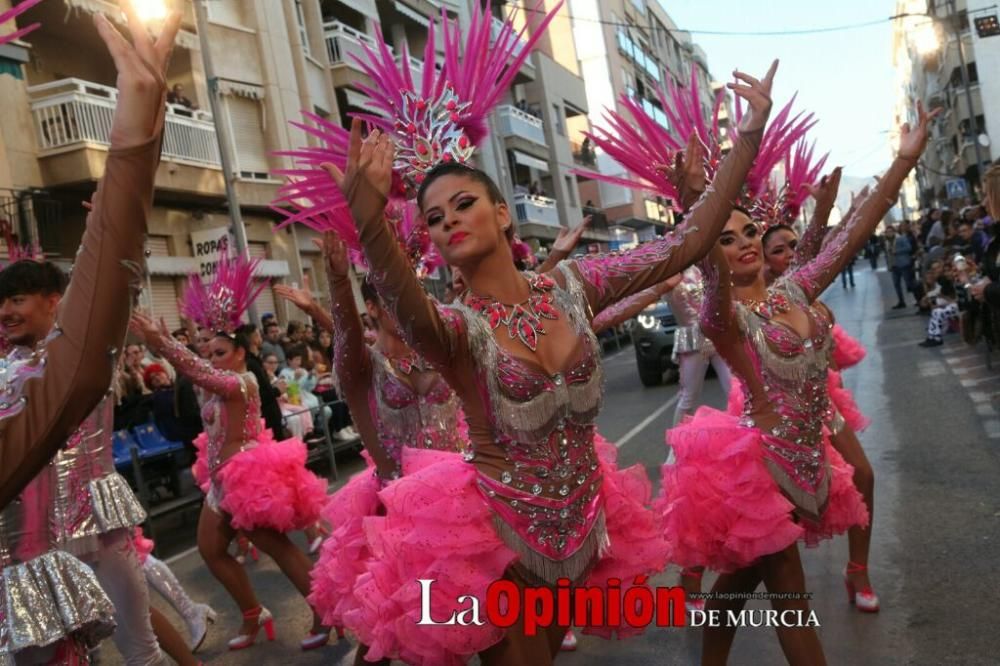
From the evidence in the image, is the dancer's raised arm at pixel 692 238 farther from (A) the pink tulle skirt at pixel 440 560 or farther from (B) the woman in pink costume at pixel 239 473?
(B) the woman in pink costume at pixel 239 473

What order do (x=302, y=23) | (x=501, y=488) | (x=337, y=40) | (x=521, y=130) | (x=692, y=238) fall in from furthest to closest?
(x=521, y=130), (x=337, y=40), (x=302, y=23), (x=692, y=238), (x=501, y=488)

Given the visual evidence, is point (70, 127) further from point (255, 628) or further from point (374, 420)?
point (374, 420)

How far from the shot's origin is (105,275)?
59.2 inches

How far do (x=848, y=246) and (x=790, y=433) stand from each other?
3.14 ft

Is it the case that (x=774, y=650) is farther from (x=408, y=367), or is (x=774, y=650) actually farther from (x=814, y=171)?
(x=814, y=171)

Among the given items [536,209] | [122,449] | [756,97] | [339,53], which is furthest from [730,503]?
[536,209]

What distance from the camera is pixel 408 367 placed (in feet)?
15.0

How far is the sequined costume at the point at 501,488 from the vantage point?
2.79 meters

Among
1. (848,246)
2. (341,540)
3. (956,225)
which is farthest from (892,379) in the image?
(341,540)

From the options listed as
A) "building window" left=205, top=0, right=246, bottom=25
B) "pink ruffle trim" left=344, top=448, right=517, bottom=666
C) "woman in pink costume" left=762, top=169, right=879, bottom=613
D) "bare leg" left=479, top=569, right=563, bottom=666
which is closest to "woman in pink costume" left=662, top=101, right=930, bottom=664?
"woman in pink costume" left=762, top=169, right=879, bottom=613

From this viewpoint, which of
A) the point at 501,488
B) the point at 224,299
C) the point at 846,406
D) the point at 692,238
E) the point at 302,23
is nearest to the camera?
the point at 501,488

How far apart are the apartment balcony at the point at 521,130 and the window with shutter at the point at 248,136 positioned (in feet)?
42.0

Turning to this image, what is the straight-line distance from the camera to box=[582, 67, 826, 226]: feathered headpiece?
4.18 meters

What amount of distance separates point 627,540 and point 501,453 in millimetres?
551
